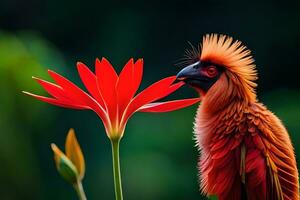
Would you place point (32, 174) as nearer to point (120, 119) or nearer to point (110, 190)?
point (110, 190)

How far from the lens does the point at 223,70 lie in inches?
27.2

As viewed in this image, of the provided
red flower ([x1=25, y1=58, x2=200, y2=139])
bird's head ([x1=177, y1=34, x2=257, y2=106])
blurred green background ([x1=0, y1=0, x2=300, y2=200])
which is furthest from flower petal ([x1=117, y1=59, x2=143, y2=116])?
blurred green background ([x1=0, y1=0, x2=300, y2=200])

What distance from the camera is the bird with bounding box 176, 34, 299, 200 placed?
26.8 inches

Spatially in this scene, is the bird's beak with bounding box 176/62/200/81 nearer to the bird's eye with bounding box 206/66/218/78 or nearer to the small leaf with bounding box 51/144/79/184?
the bird's eye with bounding box 206/66/218/78

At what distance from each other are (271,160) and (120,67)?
85.1 inches

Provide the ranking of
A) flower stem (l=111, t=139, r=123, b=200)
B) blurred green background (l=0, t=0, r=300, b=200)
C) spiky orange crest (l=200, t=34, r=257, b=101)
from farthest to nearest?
1. blurred green background (l=0, t=0, r=300, b=200)
2. spiky orange crest (l=200, t=34, r=257, b=101)
3. flower stem (l=111, t=139, r=123, b=200)

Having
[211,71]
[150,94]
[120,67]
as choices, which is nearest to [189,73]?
[211,71]

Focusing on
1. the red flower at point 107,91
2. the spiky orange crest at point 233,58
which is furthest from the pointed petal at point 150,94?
the spiky orange crest at point 233,58

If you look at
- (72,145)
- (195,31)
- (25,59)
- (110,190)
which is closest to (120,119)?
(72,145)

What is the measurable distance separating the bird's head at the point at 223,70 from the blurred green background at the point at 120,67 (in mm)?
1251

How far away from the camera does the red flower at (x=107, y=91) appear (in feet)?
1.87

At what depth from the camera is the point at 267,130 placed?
27.0 inches

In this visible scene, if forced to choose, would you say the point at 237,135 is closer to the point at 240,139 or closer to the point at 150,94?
the point at 240,139

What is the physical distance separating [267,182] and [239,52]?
12cm
